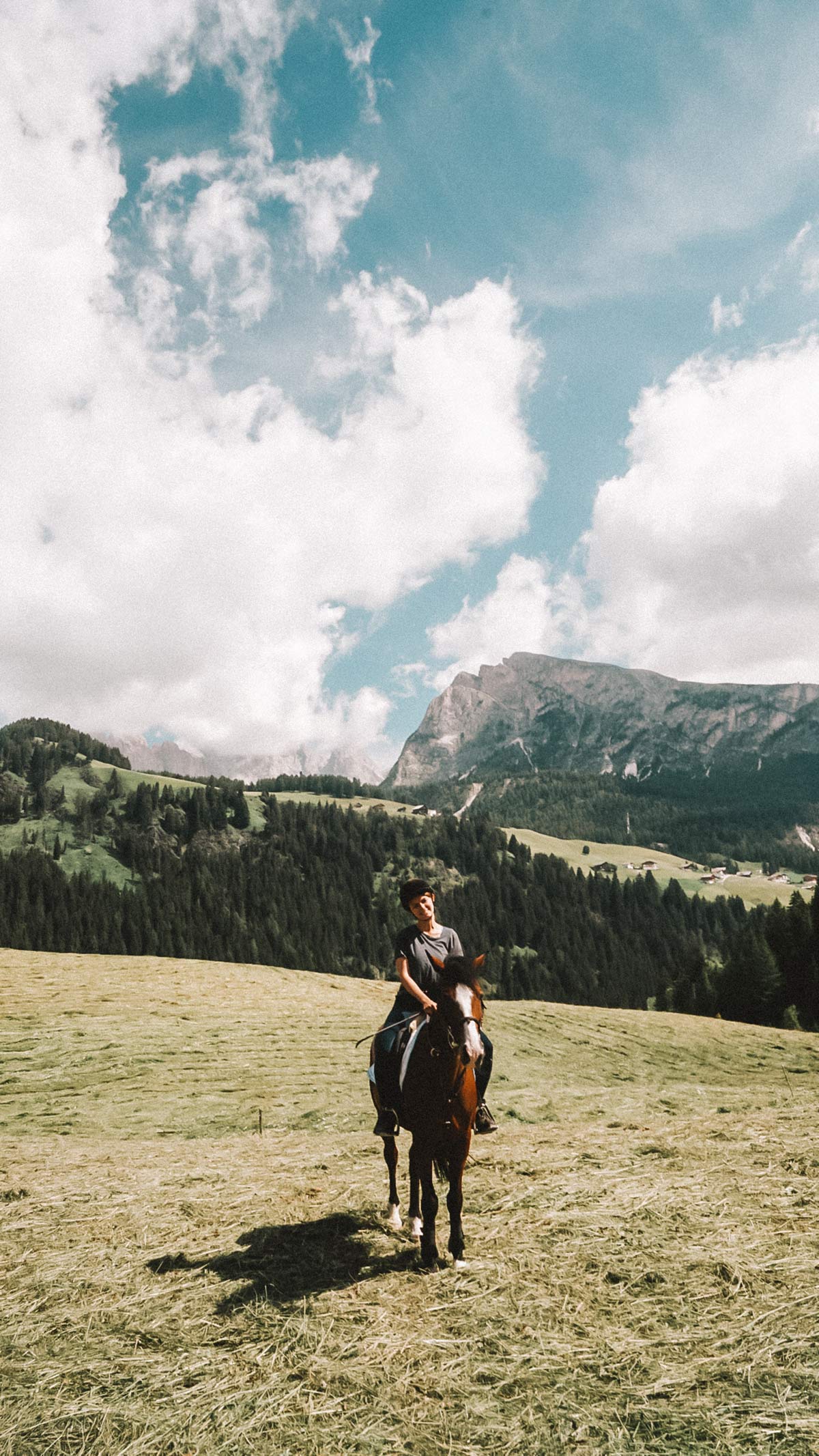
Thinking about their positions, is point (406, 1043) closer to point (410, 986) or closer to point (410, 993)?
point (410, 993)

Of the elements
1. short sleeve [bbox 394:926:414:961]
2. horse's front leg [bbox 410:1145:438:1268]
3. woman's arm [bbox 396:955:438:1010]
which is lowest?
horse's front leg [bbox 410:1145:438:1268]

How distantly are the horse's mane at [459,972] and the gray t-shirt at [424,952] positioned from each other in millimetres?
601

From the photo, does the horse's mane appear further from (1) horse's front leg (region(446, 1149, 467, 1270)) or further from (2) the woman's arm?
(1) horse's front leg (region(446, 1149, 467, 1270))

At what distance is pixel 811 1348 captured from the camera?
5707 millimetres

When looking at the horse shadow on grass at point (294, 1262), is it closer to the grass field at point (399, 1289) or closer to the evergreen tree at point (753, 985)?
the grass field at point (399, 1289)

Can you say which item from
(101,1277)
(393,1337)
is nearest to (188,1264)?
(101,1277)

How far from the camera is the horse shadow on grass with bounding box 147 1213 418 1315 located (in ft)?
22.9

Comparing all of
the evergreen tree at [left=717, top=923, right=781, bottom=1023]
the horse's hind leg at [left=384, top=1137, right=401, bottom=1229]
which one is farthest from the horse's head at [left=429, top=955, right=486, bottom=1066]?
the evergreen tree at [left=717, top=923, right=781, bottom=1023]

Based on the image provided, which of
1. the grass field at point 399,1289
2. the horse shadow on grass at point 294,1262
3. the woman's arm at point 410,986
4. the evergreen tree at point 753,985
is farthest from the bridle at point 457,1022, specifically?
the evergreen tree at point 753,985

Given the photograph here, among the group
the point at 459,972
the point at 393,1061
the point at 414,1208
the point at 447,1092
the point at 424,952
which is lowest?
the point at 414,1208

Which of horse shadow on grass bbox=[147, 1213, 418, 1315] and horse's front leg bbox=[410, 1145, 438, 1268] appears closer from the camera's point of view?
horse shadow on grass bbox=[147, 1213, 418, 1315]

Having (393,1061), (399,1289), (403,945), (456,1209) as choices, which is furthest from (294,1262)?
(403,945)

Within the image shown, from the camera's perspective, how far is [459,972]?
7.73 m

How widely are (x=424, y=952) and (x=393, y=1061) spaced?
54.3 inches
